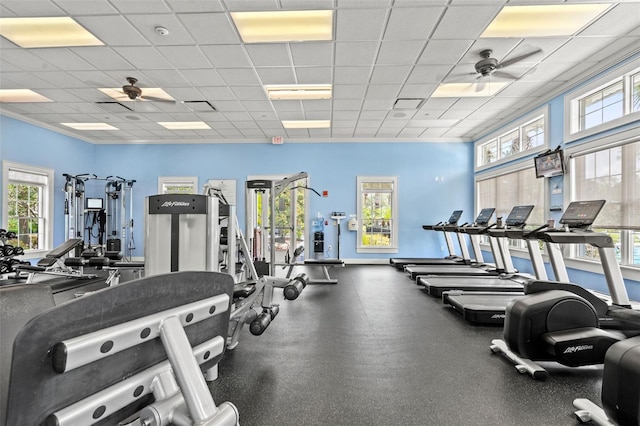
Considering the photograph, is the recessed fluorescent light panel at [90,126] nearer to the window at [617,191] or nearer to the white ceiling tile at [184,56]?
the white ceiling tile at [184,56]

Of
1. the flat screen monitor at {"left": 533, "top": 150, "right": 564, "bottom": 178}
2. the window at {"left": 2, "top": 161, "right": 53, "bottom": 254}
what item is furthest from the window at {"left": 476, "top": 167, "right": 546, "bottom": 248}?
the window at {"left": 2, "top": 161, "right": 53, "bottom": 254}

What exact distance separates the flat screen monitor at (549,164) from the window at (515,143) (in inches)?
11.2

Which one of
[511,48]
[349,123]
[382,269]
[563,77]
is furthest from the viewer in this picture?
[382,269]

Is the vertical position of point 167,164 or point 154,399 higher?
point 167,164

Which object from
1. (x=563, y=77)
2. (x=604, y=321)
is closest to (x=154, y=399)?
(x=604, y=321)

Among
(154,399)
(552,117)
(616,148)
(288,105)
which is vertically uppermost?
(288,105)

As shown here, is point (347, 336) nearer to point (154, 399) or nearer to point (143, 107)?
point (154, 399)

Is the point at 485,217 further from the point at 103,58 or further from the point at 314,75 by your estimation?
the point at 103,58

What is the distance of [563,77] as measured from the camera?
15.3ft

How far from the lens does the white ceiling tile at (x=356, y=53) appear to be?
→ 3.78 meters

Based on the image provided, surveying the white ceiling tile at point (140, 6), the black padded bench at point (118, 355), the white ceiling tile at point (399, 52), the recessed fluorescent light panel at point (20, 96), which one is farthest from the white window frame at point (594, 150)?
the recessed fluorescent light panel at point (20, 96)

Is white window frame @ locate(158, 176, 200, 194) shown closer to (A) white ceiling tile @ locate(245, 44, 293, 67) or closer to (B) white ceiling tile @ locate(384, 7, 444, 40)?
(A) white ceiling tile @ locate(245, 44, 293, 67)

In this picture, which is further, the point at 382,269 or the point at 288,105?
the point at 382,269

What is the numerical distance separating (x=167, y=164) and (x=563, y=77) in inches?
321
